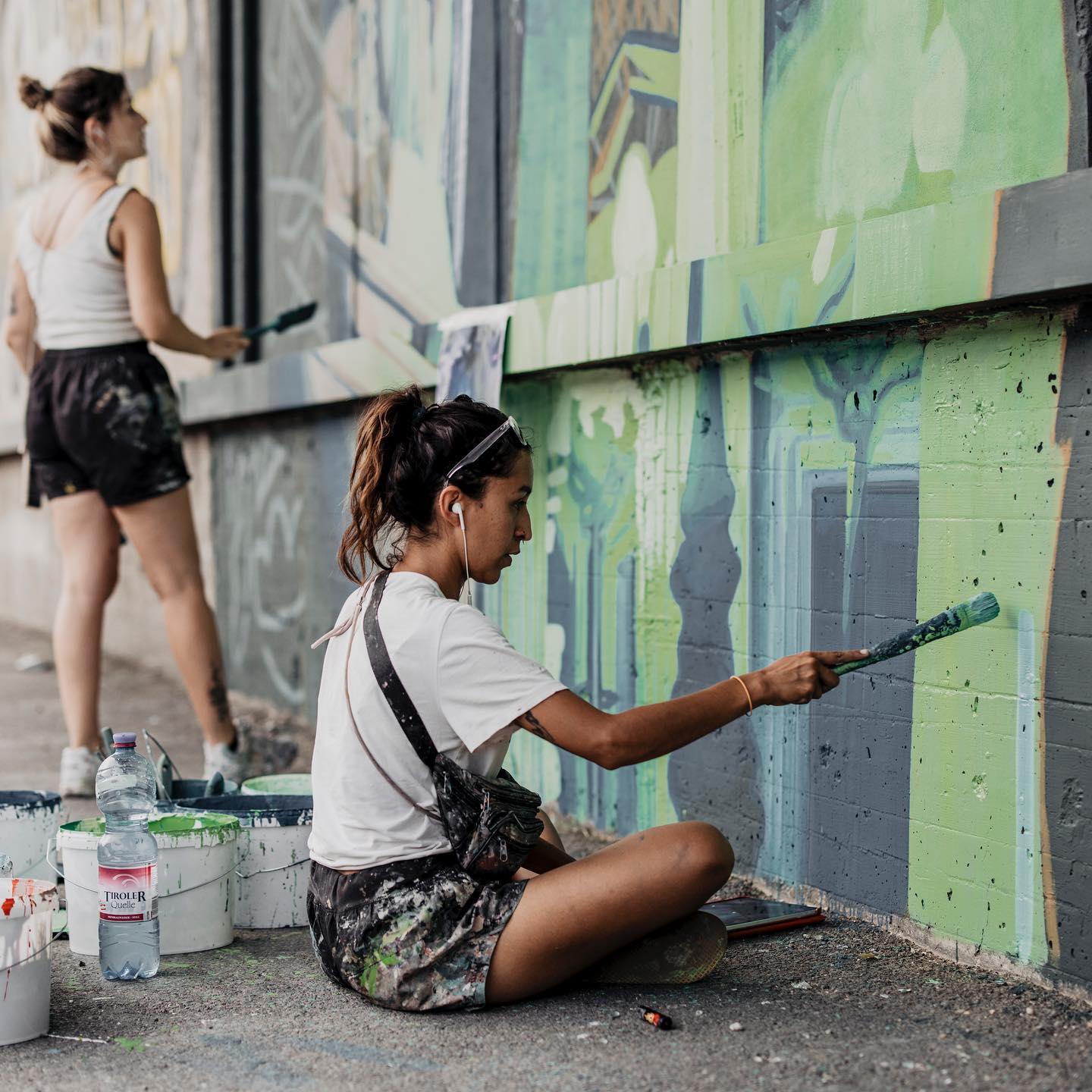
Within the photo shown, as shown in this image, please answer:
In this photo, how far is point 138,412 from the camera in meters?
4.96

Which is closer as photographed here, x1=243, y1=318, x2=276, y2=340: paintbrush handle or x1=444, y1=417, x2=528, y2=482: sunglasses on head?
x1=444, y1=417, x2=528, y2=482: sunglasses on head

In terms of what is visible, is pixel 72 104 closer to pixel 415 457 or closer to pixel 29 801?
pixel 29 801

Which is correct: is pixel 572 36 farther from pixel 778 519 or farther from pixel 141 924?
pixel 141 924

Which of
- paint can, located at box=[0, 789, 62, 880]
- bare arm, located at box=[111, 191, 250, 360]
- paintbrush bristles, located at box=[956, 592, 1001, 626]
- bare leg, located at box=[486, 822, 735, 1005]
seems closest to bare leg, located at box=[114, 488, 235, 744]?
bare arm, located at box=[111, 191, 250, 360]

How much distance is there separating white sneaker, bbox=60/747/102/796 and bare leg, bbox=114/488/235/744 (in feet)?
1.27

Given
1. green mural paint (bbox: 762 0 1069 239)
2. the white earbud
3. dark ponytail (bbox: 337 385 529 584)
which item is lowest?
the white earbud

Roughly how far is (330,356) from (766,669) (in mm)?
3717

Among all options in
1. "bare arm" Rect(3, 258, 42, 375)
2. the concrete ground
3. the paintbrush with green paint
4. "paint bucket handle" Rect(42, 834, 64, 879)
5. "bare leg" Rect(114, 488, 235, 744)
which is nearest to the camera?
the concrete ground

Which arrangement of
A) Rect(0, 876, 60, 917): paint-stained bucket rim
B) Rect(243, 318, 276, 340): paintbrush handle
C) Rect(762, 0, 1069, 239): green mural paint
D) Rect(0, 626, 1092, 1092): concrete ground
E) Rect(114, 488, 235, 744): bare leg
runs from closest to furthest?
Rect(0, 626, 1092, 1092): concrete ground, Rect(0, 876, 60, 917): paint-stained bucket rim, Rect(762, 0, 1069, 239): green mural paint, Rect(114, 488, 235, 744): bare leg, Rect(243, 318, 276, 340): paintbrush handle

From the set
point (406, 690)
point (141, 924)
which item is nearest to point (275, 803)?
point (141, 924)

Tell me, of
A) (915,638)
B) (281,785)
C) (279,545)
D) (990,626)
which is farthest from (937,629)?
(279,545)

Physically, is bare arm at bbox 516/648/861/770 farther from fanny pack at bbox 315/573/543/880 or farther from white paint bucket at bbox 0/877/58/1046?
white paint bucket at bbox 0/877/58/1046

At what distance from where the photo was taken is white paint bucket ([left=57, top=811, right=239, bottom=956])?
3.49m

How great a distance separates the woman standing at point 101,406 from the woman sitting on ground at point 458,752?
2.07m
